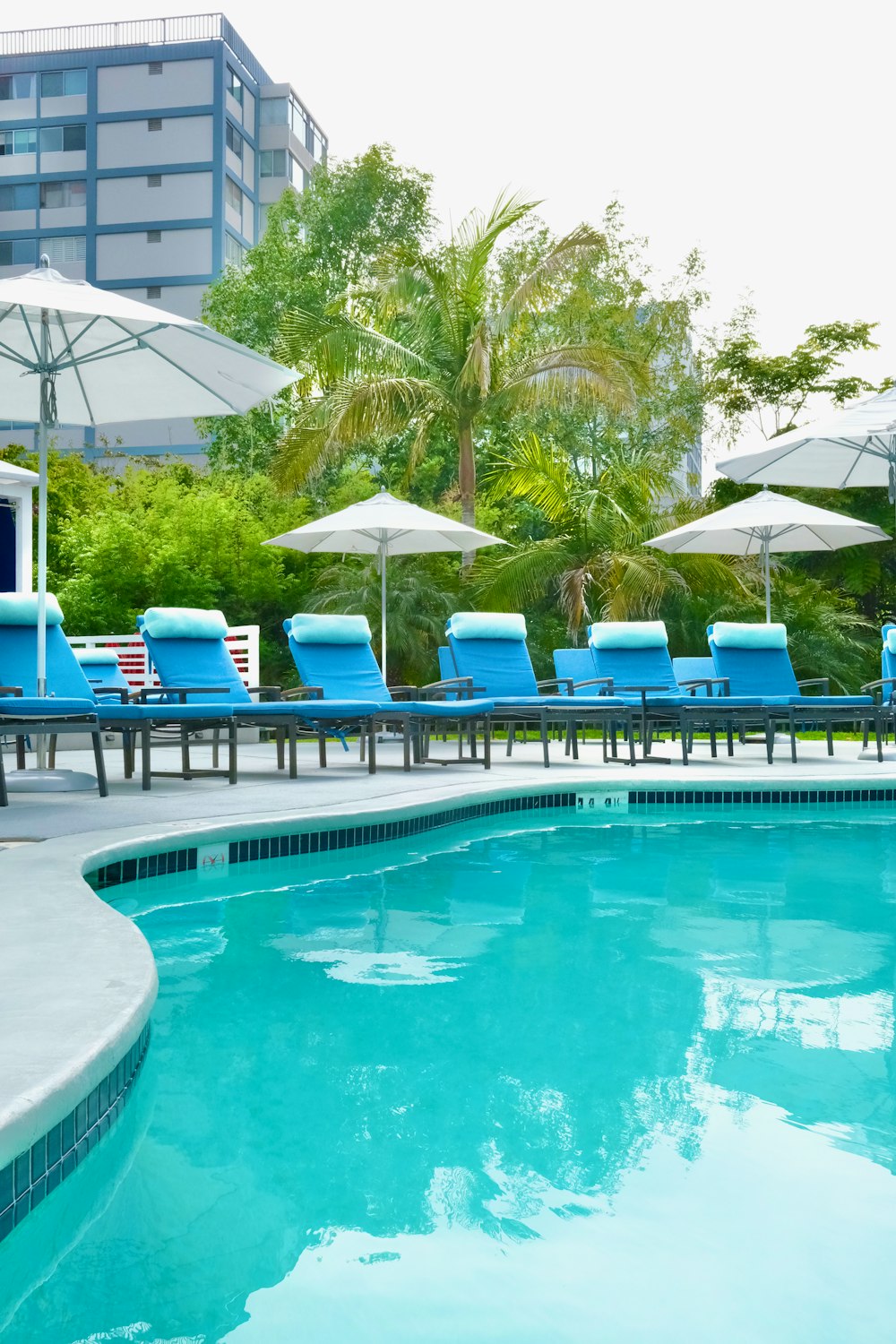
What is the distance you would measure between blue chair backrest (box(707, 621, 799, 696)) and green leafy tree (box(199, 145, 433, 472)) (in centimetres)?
1697

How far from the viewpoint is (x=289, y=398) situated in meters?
24.3

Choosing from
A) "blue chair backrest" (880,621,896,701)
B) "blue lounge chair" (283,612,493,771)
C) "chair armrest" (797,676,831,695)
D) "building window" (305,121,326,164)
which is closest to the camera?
"blue lounge chair" (283,612,493,771)

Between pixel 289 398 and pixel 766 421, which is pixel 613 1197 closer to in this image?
pixel 766 421

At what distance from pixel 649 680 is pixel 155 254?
34234mm

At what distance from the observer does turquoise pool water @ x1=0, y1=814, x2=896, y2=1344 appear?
6.16 ft

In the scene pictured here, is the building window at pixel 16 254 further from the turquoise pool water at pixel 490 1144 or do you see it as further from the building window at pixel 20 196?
the turquoise pool water at pixel 490 1144

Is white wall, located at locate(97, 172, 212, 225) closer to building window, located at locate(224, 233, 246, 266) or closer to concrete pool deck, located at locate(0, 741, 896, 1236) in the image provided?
building window, located at locate(224, 233, 246, 266)

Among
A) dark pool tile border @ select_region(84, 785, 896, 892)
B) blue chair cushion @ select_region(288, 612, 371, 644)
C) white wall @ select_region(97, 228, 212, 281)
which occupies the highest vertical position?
white wall @ select_region(97, 228, 212, 281)

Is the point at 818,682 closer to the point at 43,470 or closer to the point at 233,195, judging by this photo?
the point at 43,470

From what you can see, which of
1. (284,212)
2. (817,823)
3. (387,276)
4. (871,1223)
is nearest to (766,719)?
(817,823)

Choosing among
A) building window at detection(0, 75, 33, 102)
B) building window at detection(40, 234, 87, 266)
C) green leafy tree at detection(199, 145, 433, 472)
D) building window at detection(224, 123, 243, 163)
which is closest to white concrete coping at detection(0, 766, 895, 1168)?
green leafy tree at detection(199, 145, 433, 472)

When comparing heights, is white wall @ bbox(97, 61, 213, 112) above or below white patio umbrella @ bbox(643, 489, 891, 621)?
above

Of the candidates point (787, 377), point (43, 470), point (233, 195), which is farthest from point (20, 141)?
point (43, 470)

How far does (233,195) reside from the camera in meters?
40.6
